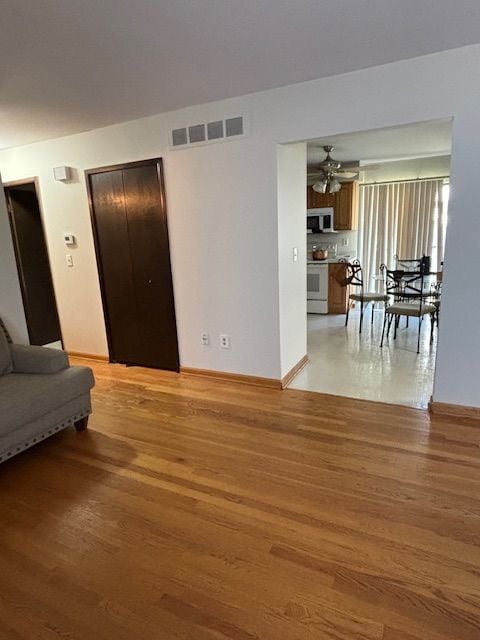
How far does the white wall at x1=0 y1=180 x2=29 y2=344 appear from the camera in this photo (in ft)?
9.26

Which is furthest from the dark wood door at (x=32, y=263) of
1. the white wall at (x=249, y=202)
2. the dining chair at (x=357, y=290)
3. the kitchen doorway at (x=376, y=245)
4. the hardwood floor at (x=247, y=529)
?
the dining chair at (x=357, y=290)

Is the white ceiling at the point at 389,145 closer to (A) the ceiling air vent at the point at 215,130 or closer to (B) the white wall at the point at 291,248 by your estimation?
(B) the white wall at the point at 291,248

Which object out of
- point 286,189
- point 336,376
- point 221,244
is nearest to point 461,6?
point 286,189

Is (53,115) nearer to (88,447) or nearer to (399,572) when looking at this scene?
(88,447)

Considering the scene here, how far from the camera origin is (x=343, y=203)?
6.29 meters

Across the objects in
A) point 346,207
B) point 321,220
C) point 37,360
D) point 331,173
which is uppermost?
point 331,173

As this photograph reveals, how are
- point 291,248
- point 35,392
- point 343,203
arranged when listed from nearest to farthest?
point 35,392 → point 291,248 → point 343,203

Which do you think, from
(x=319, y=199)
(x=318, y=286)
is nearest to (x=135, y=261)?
(x=318, y=286)

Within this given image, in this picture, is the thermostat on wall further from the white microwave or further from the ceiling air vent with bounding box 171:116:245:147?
the white microwave

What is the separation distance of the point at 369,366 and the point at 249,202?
80.4 inches

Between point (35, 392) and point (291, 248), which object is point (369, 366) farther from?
point (35, 392)

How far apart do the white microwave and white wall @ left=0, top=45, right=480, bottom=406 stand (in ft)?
10.2

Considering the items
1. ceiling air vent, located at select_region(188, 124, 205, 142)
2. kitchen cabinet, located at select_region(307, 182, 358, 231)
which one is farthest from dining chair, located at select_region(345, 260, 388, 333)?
ceiling air vent, located at select_region(188, 124, 205, 142)

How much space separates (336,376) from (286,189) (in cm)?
178
